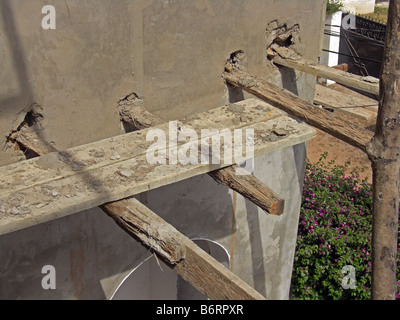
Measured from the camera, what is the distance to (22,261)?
155 inches

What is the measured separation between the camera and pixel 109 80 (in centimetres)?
406

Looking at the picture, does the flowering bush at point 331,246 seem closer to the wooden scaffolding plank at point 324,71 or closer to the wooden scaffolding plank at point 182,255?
the wooden scaffolding plank at point 324,71

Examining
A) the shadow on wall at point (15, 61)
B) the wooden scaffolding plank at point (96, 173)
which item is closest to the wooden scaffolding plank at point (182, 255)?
the wooden scaffolding plank at point (96, 173)

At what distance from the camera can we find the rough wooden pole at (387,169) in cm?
287

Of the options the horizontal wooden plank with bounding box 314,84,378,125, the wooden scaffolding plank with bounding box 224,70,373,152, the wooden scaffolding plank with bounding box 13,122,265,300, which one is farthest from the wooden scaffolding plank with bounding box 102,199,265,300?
the horizontal wooden plank with bounding box 314,84,378,125

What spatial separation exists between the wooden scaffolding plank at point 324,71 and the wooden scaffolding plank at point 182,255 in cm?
239

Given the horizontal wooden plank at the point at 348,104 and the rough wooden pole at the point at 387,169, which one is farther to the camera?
the horizontal wooden plank at the point at 348,104

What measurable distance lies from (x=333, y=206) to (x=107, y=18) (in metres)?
5.41

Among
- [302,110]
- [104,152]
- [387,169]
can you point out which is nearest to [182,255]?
[104,152]

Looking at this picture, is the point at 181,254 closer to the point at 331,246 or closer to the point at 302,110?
the point at 302,110

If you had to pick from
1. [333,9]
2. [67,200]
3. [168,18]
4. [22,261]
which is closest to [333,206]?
[168,18]

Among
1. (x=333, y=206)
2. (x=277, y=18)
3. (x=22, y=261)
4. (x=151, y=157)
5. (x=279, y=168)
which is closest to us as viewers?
(x=151, y=157)

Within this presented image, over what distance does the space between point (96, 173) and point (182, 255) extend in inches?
27.9

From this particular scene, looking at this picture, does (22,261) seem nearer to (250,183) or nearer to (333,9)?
(250,183)
